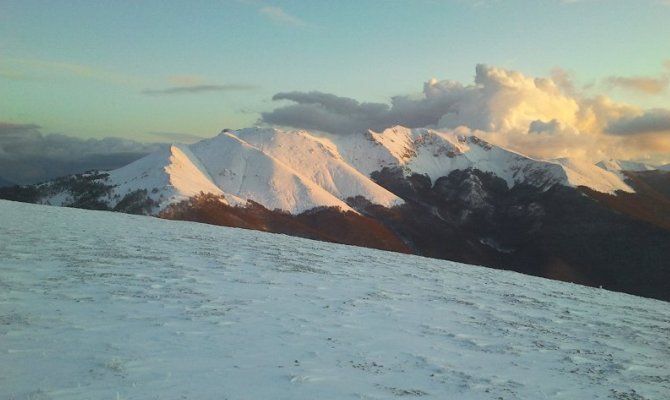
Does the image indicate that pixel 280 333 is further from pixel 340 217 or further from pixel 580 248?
pixel 580 248

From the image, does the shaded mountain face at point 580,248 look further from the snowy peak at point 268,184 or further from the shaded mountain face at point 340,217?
the snowy peak at point 268,184

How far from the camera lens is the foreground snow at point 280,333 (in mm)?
9547

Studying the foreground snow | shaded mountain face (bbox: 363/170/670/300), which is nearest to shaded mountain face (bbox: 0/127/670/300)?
shaded mountain face (bbox: 363/170/670/300)

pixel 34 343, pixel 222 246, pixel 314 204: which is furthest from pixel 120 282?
pixel 314 204

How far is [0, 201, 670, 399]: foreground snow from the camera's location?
376 inches

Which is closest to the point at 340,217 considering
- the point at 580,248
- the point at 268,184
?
the point at 268,184

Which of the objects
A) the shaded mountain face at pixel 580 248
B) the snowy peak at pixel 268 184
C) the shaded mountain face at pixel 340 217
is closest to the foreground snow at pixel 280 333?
the shaded mountain face at pixel 340 217

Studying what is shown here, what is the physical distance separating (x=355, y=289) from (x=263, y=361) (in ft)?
32.6

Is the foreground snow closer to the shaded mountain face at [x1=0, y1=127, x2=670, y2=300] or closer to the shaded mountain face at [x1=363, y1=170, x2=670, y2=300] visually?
the shaded mountain face at [x1=0, y1=127, x2=670, y2=300]

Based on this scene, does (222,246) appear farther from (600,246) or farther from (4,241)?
(600,246)

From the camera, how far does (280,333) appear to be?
1286cm

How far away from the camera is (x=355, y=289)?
2030 cm

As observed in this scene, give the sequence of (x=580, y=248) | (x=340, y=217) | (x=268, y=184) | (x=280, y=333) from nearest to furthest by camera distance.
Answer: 1. (x=280, y=333)
2. (x=340, y=217)
3. (x=580, y=248)
4. (x=268, y=184)

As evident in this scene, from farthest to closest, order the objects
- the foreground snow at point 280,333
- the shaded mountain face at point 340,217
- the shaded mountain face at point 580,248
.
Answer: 1. the shaded mountain face at point 580,248
2. the shaded mountain face at point 340,217
3. the foreground snow at point 280,333
